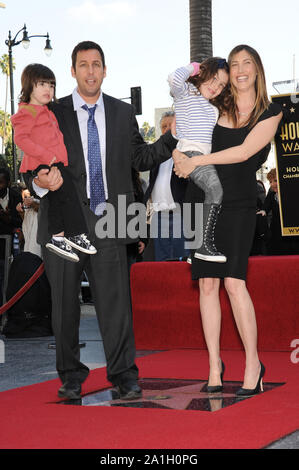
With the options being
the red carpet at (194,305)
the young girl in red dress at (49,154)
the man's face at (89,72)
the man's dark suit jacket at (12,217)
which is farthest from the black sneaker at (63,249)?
the man's dark suit jacket at (12,217)

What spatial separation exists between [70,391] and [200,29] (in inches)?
474

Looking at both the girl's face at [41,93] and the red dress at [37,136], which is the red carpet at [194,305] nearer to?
the red dress at [37,136]

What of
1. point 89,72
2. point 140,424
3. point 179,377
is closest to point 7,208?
point 179,377

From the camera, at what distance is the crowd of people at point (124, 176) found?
14.0 ft

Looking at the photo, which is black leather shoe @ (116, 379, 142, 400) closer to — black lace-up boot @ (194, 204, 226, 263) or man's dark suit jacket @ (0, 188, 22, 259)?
black lace-up boot @ (194, 204, 226, 263)

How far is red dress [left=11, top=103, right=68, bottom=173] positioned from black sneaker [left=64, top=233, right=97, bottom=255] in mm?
447

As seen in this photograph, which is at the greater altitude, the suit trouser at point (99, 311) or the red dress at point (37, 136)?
the red dress at point (37, 136)

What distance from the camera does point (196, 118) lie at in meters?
4.25

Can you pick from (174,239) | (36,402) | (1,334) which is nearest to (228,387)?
(36,402)

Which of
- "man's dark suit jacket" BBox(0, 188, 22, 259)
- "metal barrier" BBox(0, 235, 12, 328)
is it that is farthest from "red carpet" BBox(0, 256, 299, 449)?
"man's dark suit jacket" BBox(0, 188, 22, 259)

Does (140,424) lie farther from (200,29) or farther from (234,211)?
(200,29)

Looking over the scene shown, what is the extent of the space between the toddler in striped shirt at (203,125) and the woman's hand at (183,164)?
0.03 meters
